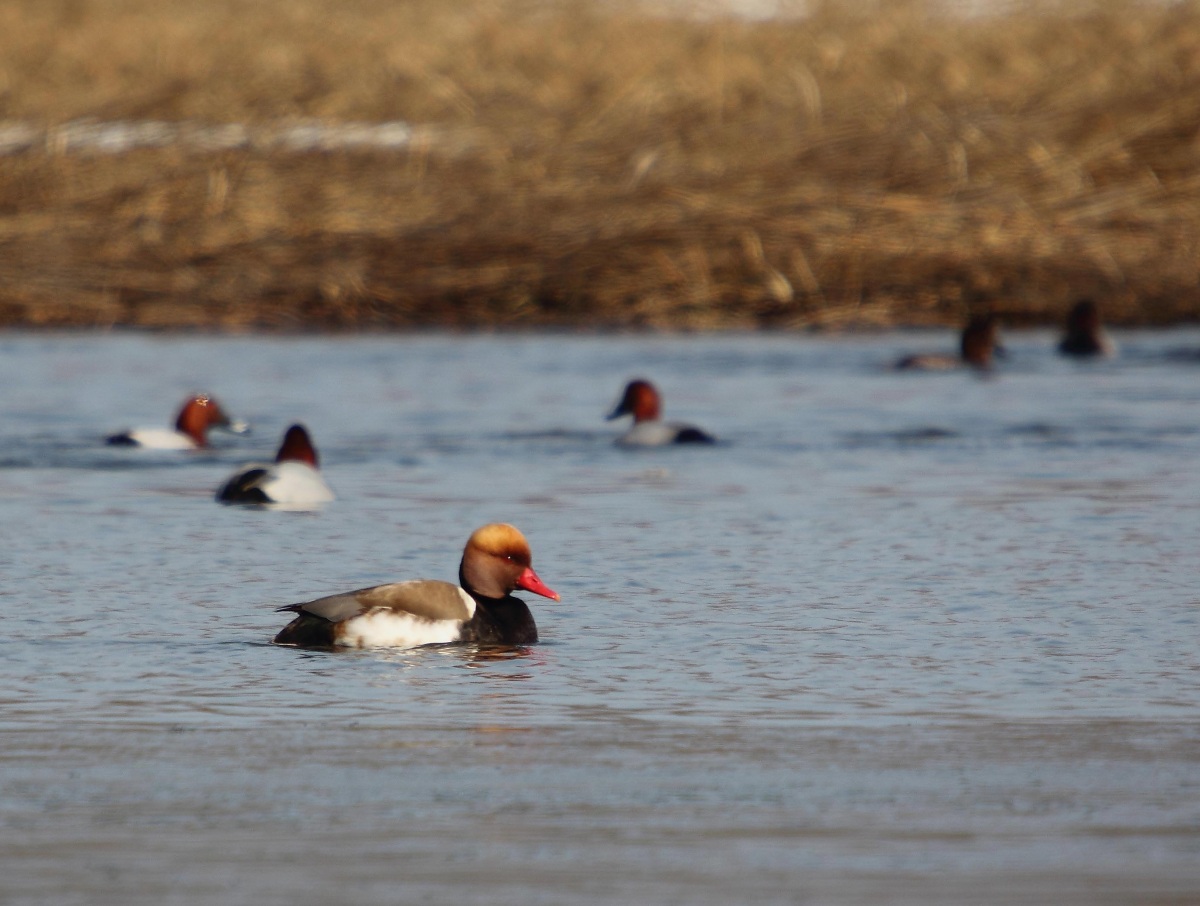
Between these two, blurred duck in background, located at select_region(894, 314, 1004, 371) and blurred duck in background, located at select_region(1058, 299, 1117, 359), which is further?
blurred duck in background, located at select_region(1058, 299, 1117, 359)

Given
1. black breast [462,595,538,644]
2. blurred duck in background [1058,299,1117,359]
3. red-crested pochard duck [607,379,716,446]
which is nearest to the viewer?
black breast [462,595,538,644]

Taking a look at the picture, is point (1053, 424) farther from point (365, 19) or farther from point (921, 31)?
point (365, 19)

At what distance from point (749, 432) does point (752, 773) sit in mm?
10322

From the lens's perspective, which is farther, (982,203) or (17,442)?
(982,203)

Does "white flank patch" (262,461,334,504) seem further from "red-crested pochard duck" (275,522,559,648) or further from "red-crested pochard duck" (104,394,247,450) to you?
"red-crested pochard duck" (275,522,559,648)

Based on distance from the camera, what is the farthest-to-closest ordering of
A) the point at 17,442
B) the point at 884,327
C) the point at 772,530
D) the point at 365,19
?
the point at 365,19, the point at 884,327, the point at 17,442, the point at 772,530

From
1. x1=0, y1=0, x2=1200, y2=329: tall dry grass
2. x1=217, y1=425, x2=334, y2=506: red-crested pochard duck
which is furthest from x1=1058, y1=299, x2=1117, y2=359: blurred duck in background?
x1=217, y1=425, x2=334, y2=506: red-crested pochard duck

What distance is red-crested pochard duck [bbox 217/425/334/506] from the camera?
12570 mm

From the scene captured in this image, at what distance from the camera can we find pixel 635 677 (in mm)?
7801

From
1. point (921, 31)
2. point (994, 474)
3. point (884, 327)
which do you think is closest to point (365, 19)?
point (921, 31)

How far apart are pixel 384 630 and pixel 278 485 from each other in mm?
4294

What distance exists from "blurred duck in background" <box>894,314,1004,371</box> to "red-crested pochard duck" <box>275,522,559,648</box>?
11285mm

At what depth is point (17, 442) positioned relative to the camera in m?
16.0

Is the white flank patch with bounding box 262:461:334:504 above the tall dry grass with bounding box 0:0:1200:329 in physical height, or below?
below
